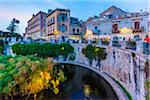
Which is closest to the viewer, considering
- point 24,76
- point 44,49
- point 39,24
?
point 24,76

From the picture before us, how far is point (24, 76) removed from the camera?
15.3 metres

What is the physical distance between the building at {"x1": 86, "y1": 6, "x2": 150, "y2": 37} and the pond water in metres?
5.45

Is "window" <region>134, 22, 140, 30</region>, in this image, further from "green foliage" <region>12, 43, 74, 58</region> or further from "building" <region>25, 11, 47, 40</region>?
"building" <region>25, 11, 47, 40</region>

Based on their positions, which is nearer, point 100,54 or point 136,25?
point 100,54

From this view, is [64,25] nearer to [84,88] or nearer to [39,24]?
[39,24]

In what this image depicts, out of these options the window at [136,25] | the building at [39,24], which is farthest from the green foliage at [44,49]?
the building at [39,24]

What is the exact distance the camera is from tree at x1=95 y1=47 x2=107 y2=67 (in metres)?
24.4

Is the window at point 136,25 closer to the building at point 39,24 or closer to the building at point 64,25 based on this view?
the building at point 64,25

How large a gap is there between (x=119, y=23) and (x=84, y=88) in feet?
33.8

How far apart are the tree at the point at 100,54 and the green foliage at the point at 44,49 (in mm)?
4975

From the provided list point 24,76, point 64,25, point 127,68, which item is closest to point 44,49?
point 64,25

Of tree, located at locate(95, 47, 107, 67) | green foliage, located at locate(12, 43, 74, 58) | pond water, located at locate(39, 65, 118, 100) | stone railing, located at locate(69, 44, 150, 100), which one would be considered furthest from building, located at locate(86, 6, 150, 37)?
pond water, located at locate(39, 65, 118, 100)

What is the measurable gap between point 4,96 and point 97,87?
6.97 metres

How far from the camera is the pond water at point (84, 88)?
56.2 ft
